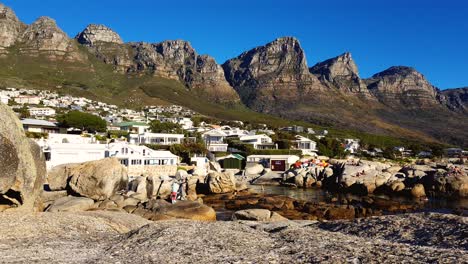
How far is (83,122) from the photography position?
335 ft

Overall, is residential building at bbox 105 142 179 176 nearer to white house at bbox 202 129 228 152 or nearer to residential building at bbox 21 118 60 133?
residential building at bbox 21 118 60 133

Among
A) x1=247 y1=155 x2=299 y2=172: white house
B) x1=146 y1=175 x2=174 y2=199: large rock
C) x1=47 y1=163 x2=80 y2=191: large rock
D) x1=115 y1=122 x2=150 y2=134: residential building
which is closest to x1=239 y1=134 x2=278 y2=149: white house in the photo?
x1=247 y1=155 x2=299 y2=172: white house

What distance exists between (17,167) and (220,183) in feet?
108

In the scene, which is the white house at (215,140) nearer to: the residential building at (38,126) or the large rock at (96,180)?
the residential building at (38,126)

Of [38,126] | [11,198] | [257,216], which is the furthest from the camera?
[38,126]

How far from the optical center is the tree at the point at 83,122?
333 feet

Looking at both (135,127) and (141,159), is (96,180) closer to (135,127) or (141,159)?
(141,159)

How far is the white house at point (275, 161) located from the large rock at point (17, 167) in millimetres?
65328

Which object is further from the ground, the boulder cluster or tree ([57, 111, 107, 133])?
tree ([57, 111, 107, 133])

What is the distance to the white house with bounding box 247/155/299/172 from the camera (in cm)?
9028

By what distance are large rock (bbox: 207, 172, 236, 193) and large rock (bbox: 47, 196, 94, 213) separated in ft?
66.8

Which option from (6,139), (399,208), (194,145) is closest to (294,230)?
(6,139)

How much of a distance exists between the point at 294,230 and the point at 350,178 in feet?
160

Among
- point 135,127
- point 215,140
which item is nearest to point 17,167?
point 215,140
